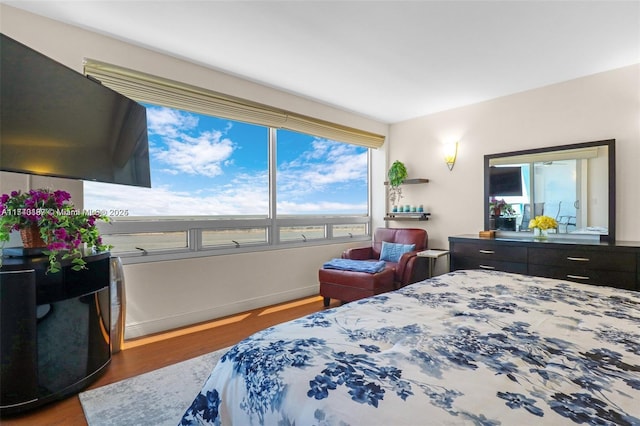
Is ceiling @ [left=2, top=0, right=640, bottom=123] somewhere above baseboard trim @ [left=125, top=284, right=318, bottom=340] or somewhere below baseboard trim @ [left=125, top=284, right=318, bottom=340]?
above

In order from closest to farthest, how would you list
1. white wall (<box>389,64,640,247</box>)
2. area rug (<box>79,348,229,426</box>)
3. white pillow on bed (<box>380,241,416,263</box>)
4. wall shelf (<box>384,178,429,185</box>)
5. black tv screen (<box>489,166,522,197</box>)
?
1. area rug (<box>79,348,229,426</box>)
2. white wall (<box>389,64,640,247</box>)
3. black tv screen (<box>489,166,522,197</box>)
4. white pillow on bed (<box>380,241,416,263</box>)
5. wall shelf (<box>384,178,429,185</box>)

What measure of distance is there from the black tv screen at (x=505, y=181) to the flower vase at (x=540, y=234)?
1.50 ft

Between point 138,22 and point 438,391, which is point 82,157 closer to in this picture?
point 138,22

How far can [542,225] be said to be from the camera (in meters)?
3.40

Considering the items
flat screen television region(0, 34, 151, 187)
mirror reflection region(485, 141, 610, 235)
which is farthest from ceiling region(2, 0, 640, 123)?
mirror reflection region(485, 141, 610, 235)

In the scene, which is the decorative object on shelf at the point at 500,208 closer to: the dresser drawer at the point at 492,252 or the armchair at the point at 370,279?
the dresser drawer at the point at 492,252

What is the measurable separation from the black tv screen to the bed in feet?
7.92

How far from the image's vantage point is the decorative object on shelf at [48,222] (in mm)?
1846

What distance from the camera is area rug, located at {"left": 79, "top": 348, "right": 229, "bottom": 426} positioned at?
174cm

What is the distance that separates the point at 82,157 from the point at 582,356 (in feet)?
9.60

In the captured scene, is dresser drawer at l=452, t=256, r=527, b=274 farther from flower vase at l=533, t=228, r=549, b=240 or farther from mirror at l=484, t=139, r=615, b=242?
mirror at l=484, t=139, r=615, b=242

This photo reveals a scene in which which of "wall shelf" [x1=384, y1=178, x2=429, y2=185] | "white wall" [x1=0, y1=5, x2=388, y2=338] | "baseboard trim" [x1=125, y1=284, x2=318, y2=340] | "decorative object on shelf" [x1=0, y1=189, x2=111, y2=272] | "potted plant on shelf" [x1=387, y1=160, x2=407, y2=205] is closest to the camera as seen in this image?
"decorative object on shelf" [x1=0, y1=189, x2=111, y2=272]

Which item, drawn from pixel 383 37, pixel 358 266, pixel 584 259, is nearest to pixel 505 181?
pixel 584 259

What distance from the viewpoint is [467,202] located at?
418cm
